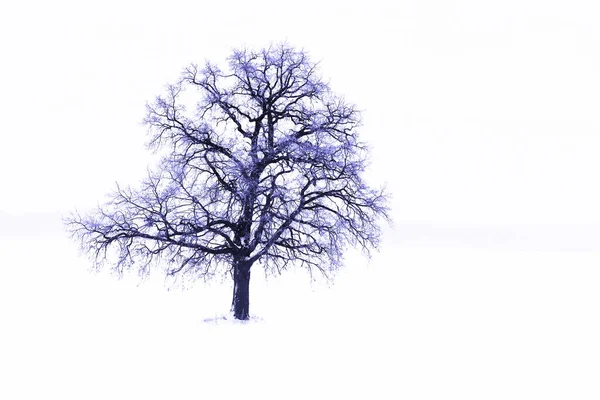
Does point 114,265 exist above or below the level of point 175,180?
below

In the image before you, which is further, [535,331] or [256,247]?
[256,247]

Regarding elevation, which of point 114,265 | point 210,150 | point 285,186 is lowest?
point 114,265

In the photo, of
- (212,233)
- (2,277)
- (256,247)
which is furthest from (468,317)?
(2,277)

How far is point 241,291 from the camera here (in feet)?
75.6

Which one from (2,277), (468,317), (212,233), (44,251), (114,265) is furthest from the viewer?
(44,251)

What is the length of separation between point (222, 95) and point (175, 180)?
169 inches


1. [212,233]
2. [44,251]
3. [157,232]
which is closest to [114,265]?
[157,232]

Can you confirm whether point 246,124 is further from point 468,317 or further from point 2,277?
point 2,277

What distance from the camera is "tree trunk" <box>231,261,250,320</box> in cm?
2288

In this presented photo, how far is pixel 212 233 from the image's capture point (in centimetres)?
2344

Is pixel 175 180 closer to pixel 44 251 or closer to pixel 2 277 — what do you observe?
pixel 2 277

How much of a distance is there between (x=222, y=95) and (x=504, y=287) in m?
23.2

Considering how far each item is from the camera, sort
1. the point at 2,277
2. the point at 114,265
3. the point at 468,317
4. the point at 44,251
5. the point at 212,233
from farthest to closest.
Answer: the point at 44,251 → the point at 2,277 → the point at 468,317 → the point at 212,233 → the point at 114,265

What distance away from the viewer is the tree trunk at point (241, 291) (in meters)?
22.9
